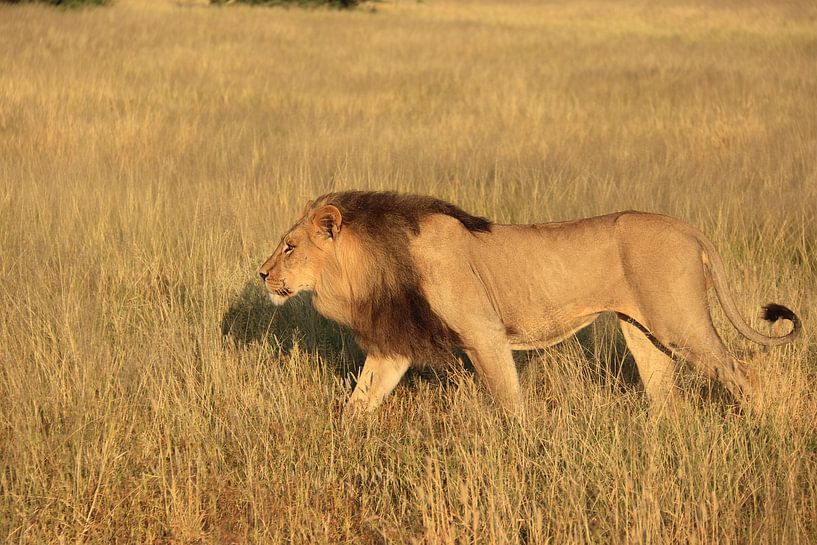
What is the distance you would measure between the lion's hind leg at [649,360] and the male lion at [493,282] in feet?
0.17

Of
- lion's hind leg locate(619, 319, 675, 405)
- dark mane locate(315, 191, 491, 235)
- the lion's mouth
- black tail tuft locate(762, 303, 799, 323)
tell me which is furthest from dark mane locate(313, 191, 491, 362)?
black tail tuft locate(762, 303, 799, 323)

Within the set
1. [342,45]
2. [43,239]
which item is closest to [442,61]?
[342,45]

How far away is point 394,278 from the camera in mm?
3781

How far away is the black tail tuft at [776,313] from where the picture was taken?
3.71 m

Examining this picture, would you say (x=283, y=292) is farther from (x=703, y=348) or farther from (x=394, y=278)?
(x=703, y=348)

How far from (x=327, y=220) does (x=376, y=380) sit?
720mm

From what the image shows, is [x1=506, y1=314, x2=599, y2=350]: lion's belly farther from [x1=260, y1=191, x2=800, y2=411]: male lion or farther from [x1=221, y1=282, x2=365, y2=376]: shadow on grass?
[x1=221, y1=282, x2=365, y2=376]: shadow on grass

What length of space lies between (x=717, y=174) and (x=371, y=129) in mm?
3415

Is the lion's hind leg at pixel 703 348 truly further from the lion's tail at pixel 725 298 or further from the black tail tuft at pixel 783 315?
the black tail tuft at pixel 783 315

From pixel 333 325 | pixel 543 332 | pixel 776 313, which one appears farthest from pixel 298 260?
pixel 776 313

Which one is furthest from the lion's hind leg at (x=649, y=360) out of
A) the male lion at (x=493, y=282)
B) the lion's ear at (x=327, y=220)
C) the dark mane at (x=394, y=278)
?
the lion's ear at (x=327, y=220)

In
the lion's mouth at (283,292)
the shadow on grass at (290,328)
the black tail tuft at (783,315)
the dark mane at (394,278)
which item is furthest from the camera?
the shadow on grass at (290,328)

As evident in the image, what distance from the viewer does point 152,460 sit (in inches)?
135

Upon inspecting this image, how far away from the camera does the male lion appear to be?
369 centimetres
